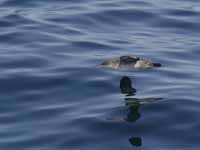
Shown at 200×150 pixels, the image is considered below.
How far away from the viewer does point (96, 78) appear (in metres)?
22.2

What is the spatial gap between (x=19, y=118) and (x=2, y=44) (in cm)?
667

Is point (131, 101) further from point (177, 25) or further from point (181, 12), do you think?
point (181, 12)

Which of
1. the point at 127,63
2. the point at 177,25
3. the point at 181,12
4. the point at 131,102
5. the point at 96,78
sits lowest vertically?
the point at 131,102

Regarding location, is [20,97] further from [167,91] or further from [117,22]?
[117,22]

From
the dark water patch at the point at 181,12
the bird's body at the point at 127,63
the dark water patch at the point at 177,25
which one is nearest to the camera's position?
the bird's body at the point at 127,63

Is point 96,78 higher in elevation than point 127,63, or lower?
higher

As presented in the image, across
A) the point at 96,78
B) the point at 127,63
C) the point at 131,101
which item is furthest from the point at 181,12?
the point at 127,63

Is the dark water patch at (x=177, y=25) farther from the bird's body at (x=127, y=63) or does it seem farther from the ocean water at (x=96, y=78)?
the bird's body at (x=127, y=63)

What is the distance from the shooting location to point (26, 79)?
22141mm

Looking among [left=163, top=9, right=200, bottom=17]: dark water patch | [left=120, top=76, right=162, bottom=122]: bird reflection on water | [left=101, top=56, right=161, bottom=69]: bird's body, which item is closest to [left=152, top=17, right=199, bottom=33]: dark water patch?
[left=163, top=9, right=200, bottom=17]: dark water patch

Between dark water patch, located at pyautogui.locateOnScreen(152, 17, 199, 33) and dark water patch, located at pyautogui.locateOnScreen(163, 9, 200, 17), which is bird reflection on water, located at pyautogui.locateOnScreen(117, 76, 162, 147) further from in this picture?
dark water patch, located at pyautogui.locateOnScreen(163, 9, 200, 17)

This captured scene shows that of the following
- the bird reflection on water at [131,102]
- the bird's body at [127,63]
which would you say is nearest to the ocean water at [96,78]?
the bird reflection on water at [131,102]

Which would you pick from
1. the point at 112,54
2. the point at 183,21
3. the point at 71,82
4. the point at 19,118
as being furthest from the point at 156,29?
the point at 19,118

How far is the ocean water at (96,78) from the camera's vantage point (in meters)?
18.4
